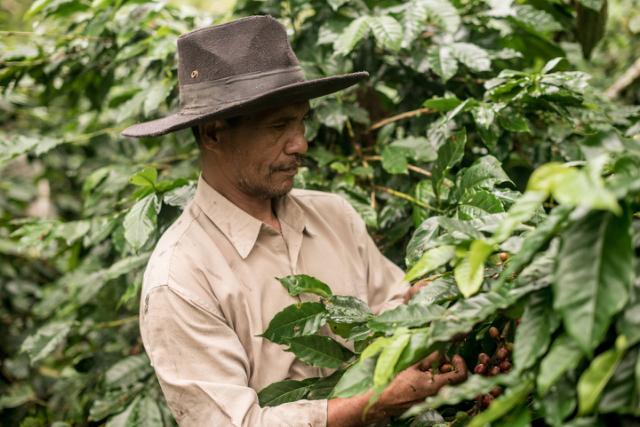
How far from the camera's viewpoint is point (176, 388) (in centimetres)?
139

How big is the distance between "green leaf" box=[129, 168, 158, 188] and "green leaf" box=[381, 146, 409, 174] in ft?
2.22

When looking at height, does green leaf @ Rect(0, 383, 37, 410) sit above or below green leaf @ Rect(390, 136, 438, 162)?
below

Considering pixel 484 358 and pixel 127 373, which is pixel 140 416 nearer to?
pixel 127 373

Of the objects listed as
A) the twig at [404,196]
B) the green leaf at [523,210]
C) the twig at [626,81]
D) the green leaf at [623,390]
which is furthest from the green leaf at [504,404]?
the twig at [626,81]

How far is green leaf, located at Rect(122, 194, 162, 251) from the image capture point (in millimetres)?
1685

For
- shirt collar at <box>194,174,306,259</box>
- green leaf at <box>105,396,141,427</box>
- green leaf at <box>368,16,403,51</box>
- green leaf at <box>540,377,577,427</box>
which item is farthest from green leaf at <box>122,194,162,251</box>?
green leaf at <box>540,377,577,427</box>

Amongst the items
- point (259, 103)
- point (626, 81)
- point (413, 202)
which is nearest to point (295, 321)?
point (259, 103)

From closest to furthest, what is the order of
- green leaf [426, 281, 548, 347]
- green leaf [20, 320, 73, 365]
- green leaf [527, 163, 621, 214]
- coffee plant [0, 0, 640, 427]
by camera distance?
green leaf [527, 163, 621, 214] → coffee plant [0, 0, 640, 427] → green leaf [426, 281, 548, 347] → green leaf [20, 320, 73, 365]

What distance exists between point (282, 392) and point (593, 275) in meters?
0.86

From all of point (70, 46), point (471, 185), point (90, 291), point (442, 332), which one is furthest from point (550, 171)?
point (70, 46)

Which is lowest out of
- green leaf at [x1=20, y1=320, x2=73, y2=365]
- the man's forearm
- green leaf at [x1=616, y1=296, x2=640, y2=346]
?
green leaf at [x1=20, y1=320, x2=73, y2=365]

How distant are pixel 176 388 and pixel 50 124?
8.35ft

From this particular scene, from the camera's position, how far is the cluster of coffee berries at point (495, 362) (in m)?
1.21

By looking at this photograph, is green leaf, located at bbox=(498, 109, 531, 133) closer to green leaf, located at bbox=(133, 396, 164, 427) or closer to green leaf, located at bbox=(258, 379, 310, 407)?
green leaf, located at bbox=(258, 379, 310, 407)
